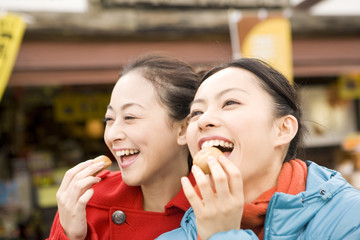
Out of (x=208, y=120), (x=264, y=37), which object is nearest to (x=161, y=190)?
(x=208, y=120)

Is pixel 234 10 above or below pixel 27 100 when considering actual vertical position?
above

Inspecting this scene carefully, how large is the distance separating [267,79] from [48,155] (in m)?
5.64

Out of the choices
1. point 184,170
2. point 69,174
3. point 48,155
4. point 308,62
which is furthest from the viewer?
point 48,155

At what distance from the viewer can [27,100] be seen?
6.54m

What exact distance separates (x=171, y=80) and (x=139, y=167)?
1.75 ft

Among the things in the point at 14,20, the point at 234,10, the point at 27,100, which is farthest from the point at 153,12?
the point at 27,100

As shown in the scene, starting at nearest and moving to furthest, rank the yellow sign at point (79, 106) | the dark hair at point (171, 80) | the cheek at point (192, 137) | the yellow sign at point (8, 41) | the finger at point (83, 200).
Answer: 1. the cheek at point (192, 137)
2. the finger at point (83, 200)
3. the dark hair at point (171, 80)
4. the yellow sign at point (8, 41)
5. the yellow sign at point (79, 106)

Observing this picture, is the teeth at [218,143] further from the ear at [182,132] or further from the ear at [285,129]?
the ear at [182,132]

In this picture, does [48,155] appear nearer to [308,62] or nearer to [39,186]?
[39,186]

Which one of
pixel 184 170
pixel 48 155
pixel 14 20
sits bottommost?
pixel 48 155

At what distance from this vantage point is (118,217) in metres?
1.96

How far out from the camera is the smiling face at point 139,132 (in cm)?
188

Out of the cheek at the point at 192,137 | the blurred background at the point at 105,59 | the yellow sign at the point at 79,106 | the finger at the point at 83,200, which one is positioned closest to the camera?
the cheek at the point at 192,137

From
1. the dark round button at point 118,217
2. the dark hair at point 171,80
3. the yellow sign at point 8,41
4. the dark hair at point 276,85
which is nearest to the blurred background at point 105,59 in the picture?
the yellow sign at point 8,41
